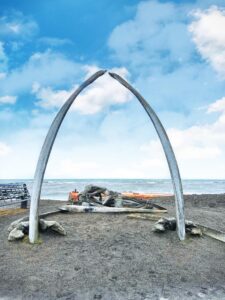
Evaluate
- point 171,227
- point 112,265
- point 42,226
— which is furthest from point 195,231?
point 42,226

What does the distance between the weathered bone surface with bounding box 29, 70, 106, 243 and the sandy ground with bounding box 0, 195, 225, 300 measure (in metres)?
0.45

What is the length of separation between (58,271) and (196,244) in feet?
10.9

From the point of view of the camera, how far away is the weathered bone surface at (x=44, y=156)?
7.70m

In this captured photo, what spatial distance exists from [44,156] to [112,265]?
3.01 meters

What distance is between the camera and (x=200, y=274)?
641 cm

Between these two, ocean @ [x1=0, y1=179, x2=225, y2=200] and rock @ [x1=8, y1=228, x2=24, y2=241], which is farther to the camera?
ocean @ [x1=0, y1=179, x2=225, y2=200]

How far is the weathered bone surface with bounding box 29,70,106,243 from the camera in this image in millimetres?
7704

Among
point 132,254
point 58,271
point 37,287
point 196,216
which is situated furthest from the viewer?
point 196,216

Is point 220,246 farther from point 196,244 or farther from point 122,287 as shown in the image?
point 122,287

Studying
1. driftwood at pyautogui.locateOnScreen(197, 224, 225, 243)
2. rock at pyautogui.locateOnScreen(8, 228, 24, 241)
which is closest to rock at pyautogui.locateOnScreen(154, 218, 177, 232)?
driftwood at pyautogui.locateOnScreen(197, 224, 225, 243)

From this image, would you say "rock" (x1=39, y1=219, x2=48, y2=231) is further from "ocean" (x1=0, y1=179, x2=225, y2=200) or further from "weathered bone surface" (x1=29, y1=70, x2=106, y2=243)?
"ocean" (x1=0, y1=179, x2=225, y2=200)

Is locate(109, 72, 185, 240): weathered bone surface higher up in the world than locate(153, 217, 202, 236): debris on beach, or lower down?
higher up

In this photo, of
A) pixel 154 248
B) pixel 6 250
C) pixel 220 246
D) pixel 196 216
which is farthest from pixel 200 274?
pixel 196 216

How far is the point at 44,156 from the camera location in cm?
812
